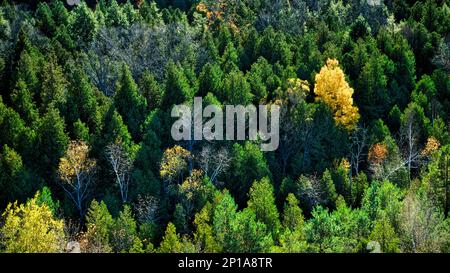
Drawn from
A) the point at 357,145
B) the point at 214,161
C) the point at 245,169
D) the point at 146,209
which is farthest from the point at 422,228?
the point at 146,209

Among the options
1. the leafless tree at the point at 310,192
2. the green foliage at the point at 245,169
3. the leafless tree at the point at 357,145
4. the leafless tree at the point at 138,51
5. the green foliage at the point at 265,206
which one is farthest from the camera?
the leafless tree at the point at 138,51

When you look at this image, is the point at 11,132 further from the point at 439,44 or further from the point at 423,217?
the point at 439,44

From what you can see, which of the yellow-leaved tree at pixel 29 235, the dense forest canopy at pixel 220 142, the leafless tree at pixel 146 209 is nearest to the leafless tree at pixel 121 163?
the dense forest canopy at pixel 220 142

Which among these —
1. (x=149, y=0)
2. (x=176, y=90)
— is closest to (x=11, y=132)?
(x=176, y=90)

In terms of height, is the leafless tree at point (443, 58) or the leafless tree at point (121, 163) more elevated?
the leafless tree at point (443, 58)

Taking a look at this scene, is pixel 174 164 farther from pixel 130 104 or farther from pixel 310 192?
pixel 310 192

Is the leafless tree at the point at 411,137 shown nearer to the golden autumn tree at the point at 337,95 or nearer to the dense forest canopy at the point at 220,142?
the dense forest canopy at the point at 220,142
